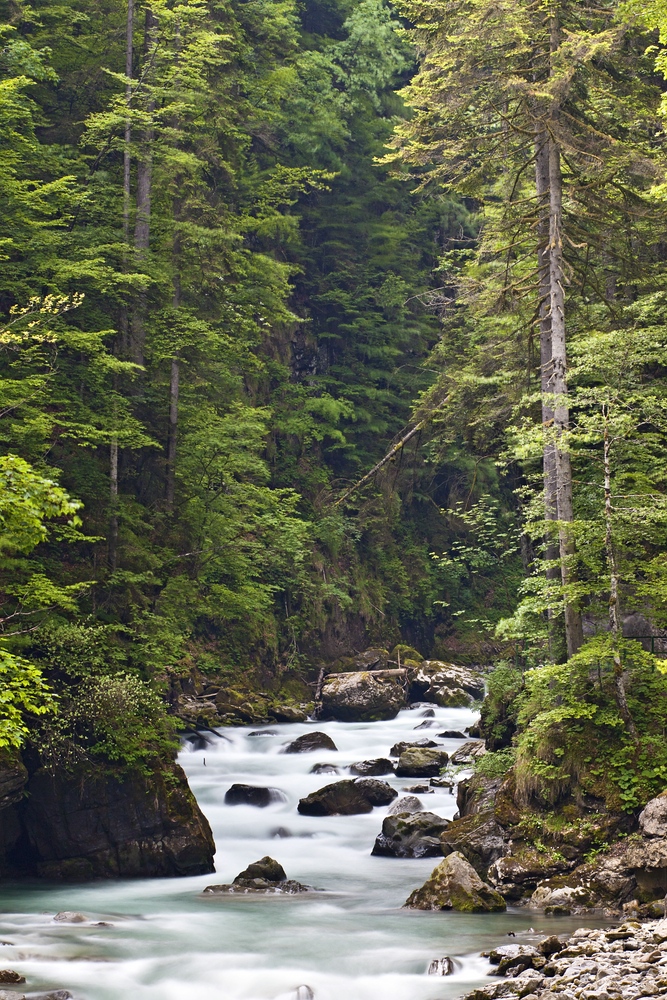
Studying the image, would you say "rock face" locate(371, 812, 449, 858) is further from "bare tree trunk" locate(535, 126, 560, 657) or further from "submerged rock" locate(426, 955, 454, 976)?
"submerged rock" locate(426, 955, 454, 976)

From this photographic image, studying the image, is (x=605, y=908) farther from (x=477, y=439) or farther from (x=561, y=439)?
(x=477, y=439)

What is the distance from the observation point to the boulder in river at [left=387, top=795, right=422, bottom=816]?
16234 millimetres

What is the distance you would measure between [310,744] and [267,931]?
914 centimetres

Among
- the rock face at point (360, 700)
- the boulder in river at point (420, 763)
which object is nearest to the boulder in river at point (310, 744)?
the boulder in river at point (420, 763)

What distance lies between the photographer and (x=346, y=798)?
16781 millimetres

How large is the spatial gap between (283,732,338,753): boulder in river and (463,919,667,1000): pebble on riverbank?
11057 mm

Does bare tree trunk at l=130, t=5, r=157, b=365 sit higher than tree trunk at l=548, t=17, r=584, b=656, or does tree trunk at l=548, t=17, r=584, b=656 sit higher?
bare tree trunk at l=130, t=5, r=157, b=365

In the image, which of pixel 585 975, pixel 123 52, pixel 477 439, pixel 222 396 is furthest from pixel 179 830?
pixel 123 52

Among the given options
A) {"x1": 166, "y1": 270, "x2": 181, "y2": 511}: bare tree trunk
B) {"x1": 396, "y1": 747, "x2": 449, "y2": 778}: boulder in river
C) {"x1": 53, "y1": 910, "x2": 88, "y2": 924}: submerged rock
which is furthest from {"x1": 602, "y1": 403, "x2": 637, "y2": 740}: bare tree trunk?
{"x1": 166, "y1": 270, "x2": 181, "y2": 511}: bare tree trunk

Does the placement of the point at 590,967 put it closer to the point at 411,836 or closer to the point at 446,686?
the point at 411,836

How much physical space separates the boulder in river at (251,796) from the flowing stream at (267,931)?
0.42 metres

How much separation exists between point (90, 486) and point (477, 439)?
8.26m

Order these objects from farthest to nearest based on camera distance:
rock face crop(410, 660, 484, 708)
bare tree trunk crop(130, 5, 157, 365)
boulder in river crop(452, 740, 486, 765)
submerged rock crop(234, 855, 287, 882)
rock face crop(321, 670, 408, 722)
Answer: rock face crop(410, 660, 484, 708), rock face crop(321, 670, 408, 722), bare tree trunk crop(130, 5, 157, 365), boulder in river crop(452, 740, 486, 765), submerged rock crop(234, 855, 287, 882)

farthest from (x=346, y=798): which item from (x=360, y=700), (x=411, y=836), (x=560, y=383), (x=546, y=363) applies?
(x=546, y=363)
